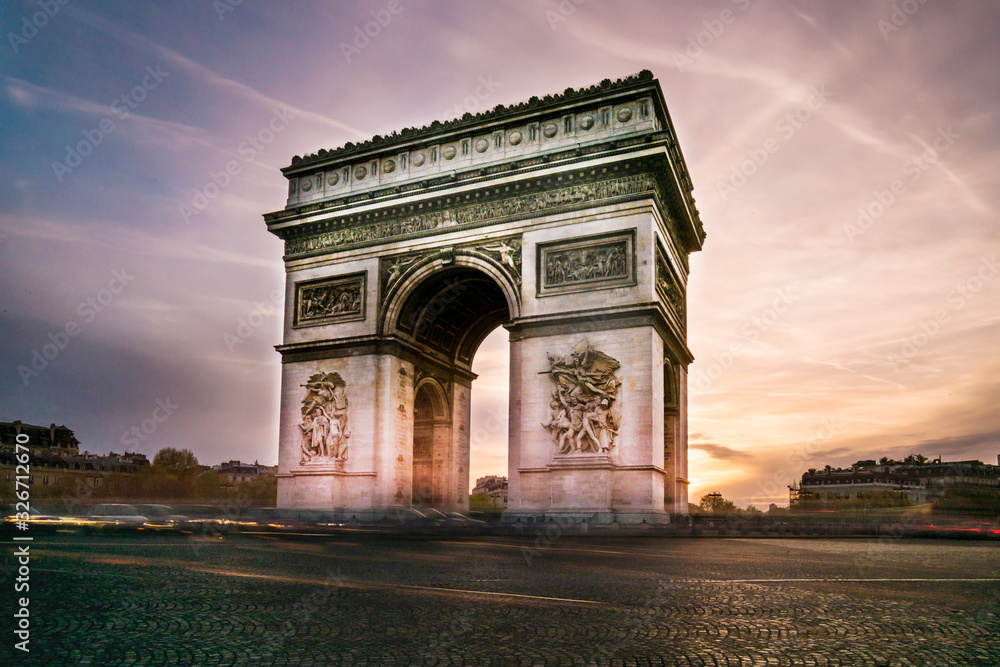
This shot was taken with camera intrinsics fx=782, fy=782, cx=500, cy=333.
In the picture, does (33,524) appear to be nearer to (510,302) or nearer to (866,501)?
(510,302)

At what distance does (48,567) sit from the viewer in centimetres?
928

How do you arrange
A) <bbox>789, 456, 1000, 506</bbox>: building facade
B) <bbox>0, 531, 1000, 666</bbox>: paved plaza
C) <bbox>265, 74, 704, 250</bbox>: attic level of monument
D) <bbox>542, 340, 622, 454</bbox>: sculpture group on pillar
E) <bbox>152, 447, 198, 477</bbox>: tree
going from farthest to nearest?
<bbox>152, 447, 198, 477</bbox>: tree
<bbox>789, 456, 1000, 506</bbox>: building facade
<bbox>265, 74, 704, 250</bbox>: attic level of monument
<bbox>542, 340, 622, 454</bbox>: sculpture group on pillar
<bbox>0, 531, 1000, 666</bbox>: paved plaza

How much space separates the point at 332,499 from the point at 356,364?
15.2ft

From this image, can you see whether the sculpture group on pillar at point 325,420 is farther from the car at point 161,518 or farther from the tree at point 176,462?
the tree at point 176,462

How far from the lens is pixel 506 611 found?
6.07 m

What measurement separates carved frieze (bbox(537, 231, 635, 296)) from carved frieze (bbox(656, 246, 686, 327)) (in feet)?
4.20

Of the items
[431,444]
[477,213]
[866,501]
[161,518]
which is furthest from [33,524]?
[866,501]

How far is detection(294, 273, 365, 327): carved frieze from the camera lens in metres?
28.0

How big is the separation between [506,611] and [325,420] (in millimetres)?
21926

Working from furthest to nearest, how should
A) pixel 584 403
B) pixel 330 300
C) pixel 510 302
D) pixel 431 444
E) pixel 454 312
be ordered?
pixel 431 444
pixel 454 312
pixel 330 300
pixel 510 302
pixel 584 403

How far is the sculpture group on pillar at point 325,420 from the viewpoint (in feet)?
88.1

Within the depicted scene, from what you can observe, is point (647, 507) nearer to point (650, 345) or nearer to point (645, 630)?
point (650, 345)

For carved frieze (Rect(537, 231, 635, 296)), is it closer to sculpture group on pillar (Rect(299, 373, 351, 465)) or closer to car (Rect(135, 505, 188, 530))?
sculpture group on pillar (Rect(299, 373, 351, 465))

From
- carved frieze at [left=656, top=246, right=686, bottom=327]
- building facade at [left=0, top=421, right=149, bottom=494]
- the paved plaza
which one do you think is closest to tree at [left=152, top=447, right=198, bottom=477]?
building facade at [left=0, top=421, right=149, bottom=494]
